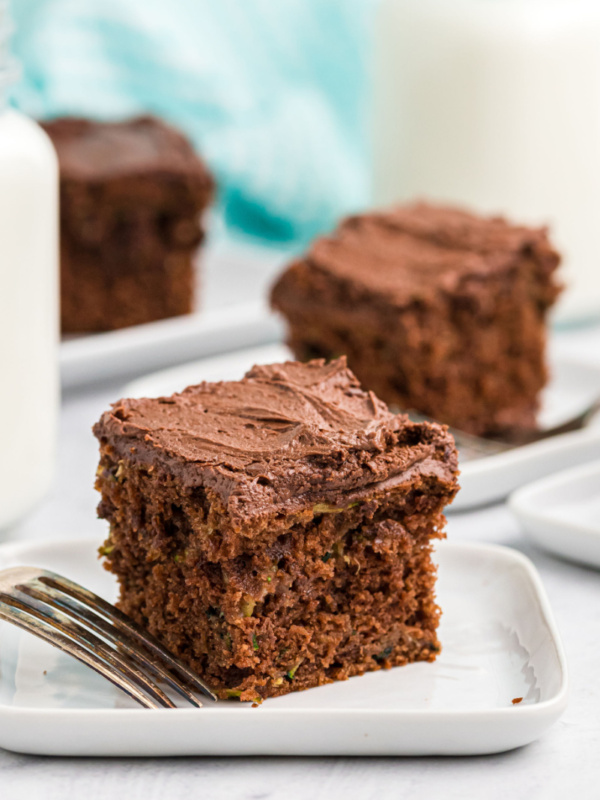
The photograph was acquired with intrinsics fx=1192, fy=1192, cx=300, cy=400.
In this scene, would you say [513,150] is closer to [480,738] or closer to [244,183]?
[244,183]

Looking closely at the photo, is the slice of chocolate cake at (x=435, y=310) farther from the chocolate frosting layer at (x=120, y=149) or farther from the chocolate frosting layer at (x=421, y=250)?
the chocolate frosting layer at (x=120, y=149)

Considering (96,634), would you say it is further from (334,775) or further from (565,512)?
(565,512)

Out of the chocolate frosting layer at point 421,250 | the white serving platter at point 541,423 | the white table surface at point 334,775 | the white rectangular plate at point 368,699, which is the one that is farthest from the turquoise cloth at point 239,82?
the white table surface at point 334,775

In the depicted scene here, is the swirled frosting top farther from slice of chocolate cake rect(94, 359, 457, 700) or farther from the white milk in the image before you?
slice of chocolate cake rect(94, 359, 457, 700)

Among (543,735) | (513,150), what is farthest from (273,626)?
(513,150)

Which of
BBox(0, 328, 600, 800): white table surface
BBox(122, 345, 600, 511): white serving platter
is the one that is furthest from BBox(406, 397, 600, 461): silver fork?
BBox(0, 328, 600, 800): white table surface

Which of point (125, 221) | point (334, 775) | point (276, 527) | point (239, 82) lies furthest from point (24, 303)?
point (239, 82)
